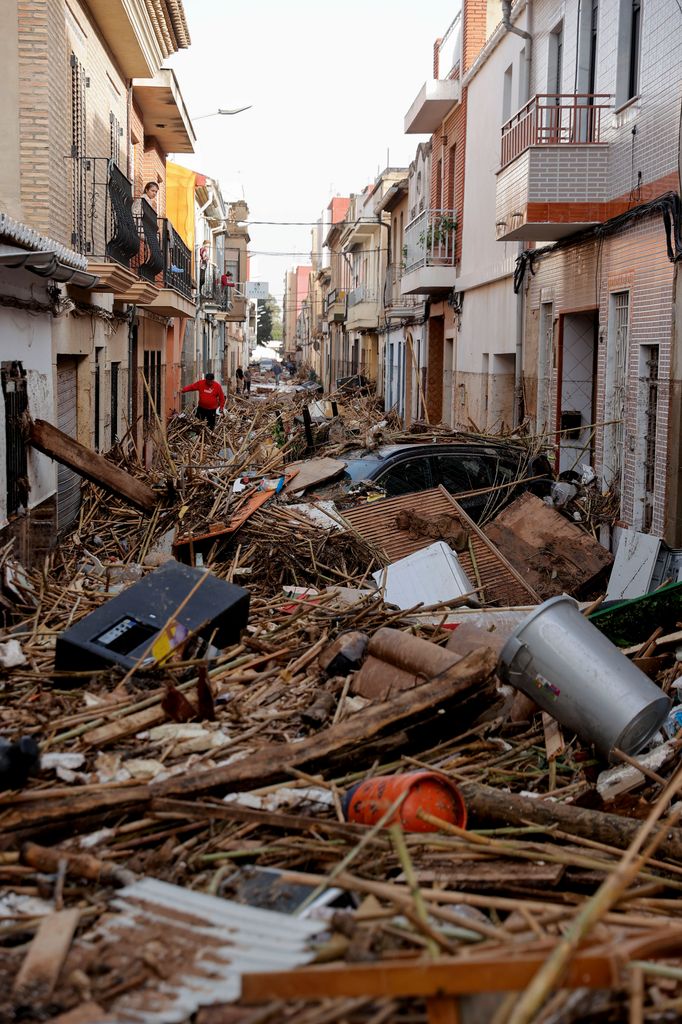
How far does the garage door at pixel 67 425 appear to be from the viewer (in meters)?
13.4

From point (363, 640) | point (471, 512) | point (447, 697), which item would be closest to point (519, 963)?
point (447, 697)

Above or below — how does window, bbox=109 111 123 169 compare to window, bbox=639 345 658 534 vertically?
above

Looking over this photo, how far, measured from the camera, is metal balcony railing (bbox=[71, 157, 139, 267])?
14.1 meters

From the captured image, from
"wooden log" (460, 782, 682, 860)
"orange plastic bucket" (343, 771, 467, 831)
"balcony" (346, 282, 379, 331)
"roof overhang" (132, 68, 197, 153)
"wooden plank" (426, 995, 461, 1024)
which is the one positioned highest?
"roof overhang" (132, 68, 197, 153)

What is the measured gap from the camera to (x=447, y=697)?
596cm

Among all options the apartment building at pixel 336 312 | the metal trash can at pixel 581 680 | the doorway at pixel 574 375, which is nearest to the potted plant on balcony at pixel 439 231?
the doorway at pixel 574 375

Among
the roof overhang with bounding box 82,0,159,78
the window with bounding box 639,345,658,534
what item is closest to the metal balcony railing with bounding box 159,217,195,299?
the roof overhang with bounding box 82,0,159,78

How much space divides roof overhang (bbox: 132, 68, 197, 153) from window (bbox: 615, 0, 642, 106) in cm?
948

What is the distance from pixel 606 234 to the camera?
13.2m

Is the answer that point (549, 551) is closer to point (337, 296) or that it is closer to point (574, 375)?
point (574, 375)

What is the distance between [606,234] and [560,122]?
7.05 feet

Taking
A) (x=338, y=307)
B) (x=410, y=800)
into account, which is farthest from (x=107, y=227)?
(x=338, y=307)

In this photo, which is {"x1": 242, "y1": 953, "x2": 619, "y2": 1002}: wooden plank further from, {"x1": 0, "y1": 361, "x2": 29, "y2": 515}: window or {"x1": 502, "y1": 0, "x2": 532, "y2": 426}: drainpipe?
{"x1": 502, "y1": 0, "x2": 532, "y2": 426}: drainpipe

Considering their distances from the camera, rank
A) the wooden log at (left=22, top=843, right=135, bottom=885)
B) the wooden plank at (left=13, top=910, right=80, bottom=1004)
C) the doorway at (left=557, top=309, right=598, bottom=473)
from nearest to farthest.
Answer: the wooden plank at (left=13, top=910, right=80, bottom=1004), the wooden log at (left=22, top=843, right=135, bottom=885), the doorway at (left=557, top=309, right=598, bottom=473)
